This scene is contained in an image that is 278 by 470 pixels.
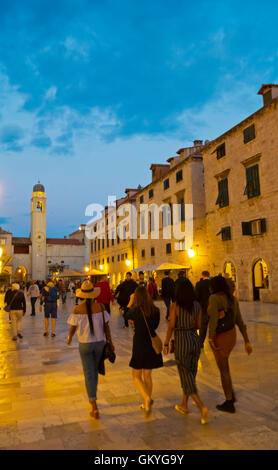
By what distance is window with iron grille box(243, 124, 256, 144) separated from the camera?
64.5ft

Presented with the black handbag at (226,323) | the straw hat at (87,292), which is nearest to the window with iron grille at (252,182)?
the black handbag at (226,323)

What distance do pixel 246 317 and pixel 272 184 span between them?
8.18 meters

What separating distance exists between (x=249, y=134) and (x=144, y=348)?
18167 millimetres

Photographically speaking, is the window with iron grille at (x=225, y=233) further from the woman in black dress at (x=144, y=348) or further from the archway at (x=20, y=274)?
the archway at (x=20, y=274)

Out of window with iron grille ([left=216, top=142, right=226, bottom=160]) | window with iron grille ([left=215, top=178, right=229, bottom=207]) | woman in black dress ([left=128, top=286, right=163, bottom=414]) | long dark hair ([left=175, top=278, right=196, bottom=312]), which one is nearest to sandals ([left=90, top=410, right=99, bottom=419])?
woman in black dress ([left=128, top=286, right=163, bottom=414])

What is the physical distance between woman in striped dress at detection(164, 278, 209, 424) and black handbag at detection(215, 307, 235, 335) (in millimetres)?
281

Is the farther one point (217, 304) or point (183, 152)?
point (183, 152)

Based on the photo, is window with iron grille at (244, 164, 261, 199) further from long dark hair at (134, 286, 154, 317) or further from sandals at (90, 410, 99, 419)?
sandals at (90, 410, 99, 419)

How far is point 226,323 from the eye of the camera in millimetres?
4520

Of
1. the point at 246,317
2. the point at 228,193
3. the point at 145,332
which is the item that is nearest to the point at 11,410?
the point at 145,332

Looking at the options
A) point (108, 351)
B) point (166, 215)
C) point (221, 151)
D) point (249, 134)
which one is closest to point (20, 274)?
point (166, 215)

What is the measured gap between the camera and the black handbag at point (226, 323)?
4.51 m
